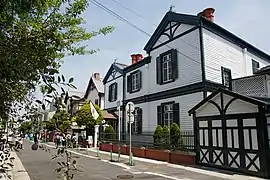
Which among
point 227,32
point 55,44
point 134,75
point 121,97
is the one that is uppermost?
point 227,32

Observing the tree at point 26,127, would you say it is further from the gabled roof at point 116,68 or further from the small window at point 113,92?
the small window at point 113,92

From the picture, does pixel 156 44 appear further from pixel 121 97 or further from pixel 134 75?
pixel 121 97

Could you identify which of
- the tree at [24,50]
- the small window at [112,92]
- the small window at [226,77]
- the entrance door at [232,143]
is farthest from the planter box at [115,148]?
the tree at [24,50]

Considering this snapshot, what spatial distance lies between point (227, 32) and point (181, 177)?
11.7 m

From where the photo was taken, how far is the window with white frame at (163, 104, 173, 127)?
Answer: 754 inches

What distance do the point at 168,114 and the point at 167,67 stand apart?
11.9 ft

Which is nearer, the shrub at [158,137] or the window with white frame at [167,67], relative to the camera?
the shrub at [158,137]

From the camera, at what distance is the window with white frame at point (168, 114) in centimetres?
1915

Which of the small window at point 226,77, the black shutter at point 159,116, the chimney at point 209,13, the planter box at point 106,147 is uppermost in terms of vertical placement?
the chimney at point 209,13

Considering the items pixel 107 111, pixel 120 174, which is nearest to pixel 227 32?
pixel 120 174

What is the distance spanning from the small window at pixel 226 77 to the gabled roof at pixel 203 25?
2.39 meters

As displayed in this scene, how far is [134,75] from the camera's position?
24.9m

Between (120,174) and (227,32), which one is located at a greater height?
(227,32)

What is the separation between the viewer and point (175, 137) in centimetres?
1608
